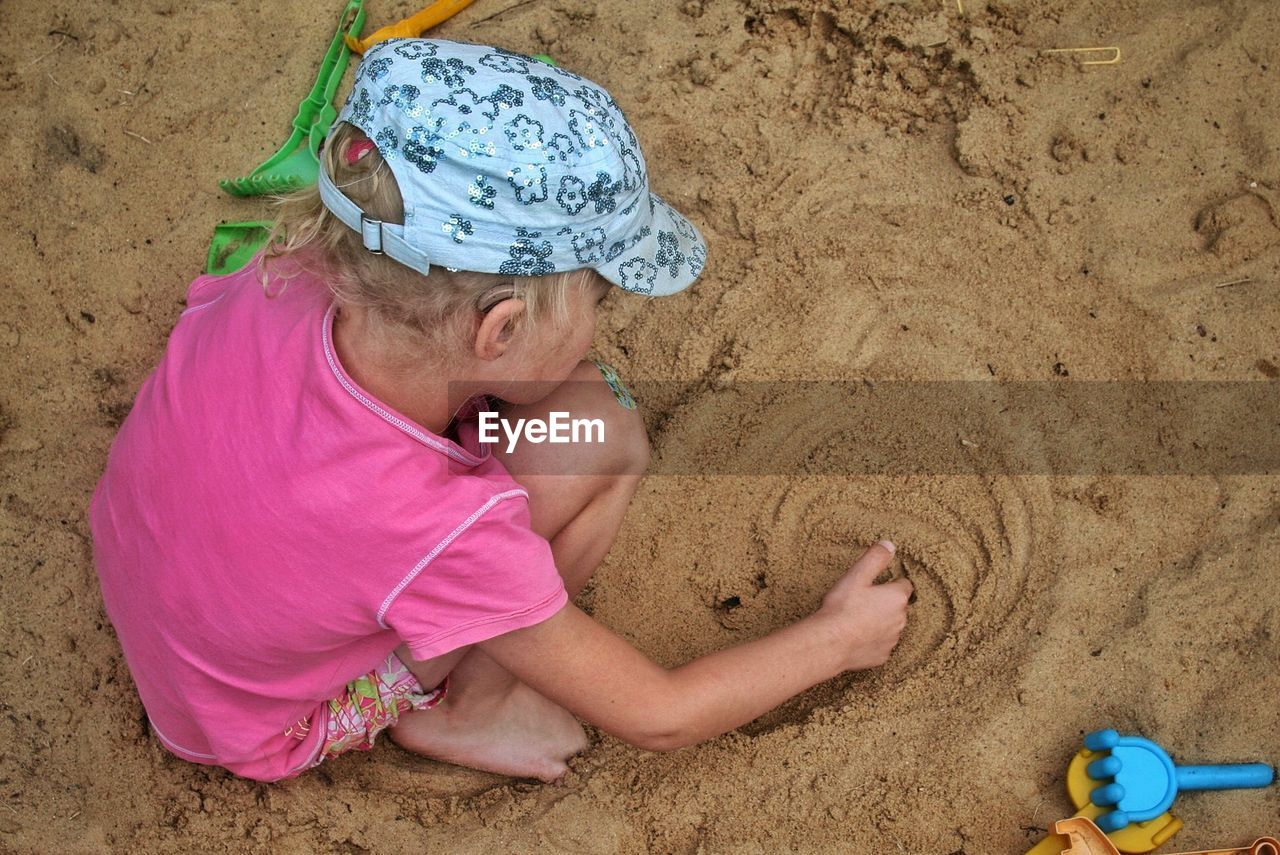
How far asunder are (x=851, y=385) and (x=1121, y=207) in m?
0.62

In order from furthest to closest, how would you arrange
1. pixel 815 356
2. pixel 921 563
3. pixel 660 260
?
pixel 815 356 → pixel 921 563 → pixel 660 260

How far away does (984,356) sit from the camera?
1.96 meters

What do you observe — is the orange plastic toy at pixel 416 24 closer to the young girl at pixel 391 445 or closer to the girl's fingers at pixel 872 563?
the young girl at pixel 391 445

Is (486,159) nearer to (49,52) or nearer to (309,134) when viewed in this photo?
(309,134)

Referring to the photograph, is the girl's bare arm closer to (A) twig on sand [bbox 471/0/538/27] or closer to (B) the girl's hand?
(B) the girl's hand

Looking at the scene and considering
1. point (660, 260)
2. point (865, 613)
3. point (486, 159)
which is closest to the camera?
point (486, 159)

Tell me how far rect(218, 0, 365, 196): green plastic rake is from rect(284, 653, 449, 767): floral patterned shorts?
106 cm

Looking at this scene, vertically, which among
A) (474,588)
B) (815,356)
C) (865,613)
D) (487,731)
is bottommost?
(487,731)

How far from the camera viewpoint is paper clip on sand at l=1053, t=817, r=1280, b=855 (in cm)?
158

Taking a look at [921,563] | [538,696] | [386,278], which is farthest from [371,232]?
[921,563]

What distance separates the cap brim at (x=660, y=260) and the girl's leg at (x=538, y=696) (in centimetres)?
36

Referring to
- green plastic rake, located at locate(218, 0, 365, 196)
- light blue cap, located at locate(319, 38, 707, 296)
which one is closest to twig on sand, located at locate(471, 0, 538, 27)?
green plastic rake, located at locate(218, 0, 365, 196)

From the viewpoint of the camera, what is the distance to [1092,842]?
1.60 meters

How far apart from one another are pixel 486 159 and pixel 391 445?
1.28ft
